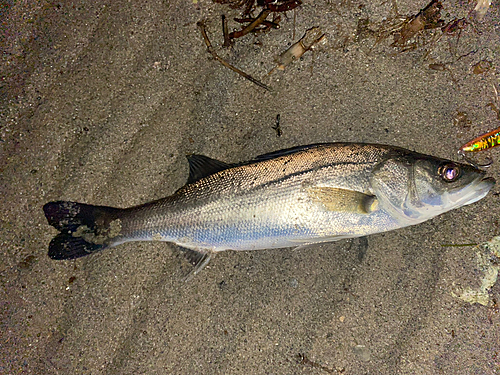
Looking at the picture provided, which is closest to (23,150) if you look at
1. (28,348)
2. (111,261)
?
(111,261)

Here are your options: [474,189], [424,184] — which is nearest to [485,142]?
[474,189]

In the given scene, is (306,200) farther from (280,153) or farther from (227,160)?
(227,160)

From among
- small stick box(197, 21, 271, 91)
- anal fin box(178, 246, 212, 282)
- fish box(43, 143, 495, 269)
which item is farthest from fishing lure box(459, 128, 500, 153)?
anal fin box(178, 246, 212, 282)

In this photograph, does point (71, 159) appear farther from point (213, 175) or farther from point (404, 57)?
point (404, 57)

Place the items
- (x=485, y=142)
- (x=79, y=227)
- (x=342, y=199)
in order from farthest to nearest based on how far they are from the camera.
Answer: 1. (x=485, y=142)
2. (x=79, y=227)
3. (x=342, y=199)

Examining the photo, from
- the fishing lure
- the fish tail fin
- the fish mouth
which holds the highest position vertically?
the fish tail fin

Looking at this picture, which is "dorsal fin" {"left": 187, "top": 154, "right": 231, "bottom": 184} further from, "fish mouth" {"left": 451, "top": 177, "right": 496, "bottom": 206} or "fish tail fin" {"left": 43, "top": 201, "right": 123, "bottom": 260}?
"fish mouth" {"left": 451, "top": 177, "right": 496, "bottom": 206}

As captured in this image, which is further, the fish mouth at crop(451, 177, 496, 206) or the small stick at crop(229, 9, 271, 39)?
the small stick at crop(229, 9, 271, 39)

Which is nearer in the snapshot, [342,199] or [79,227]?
[342,199]

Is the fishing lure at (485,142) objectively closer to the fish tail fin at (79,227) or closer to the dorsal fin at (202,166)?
the dorsal fin at (202,166)
